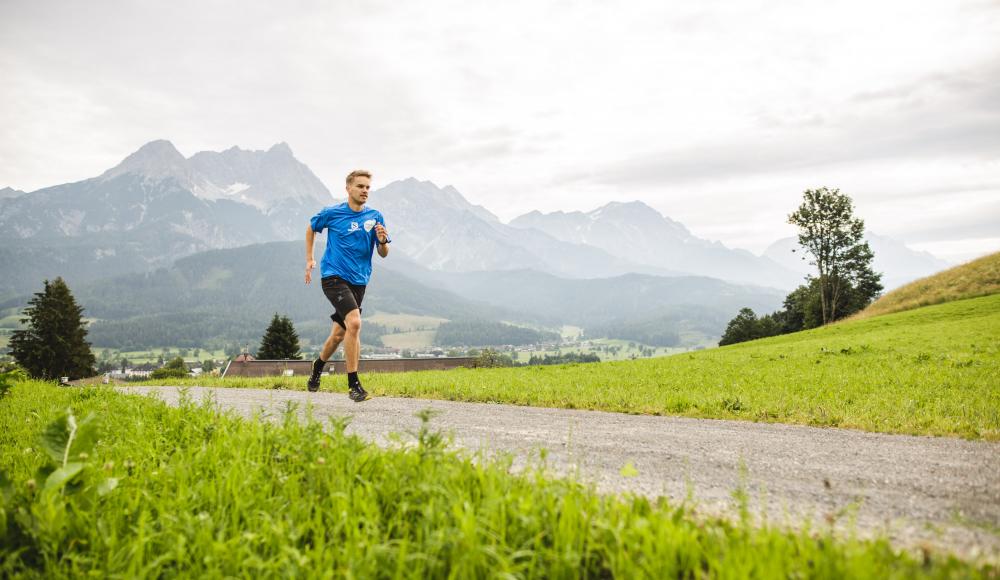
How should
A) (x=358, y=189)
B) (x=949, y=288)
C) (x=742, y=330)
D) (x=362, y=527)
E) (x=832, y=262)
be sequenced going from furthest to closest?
(x=742, y=330), (x=832, y=262), (x=949, y=288), (x=358, y=189), (x=362, y=527)

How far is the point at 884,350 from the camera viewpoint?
66.4 ft

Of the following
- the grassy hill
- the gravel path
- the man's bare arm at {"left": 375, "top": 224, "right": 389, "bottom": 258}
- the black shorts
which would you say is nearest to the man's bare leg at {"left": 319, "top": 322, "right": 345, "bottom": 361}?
the black shorts

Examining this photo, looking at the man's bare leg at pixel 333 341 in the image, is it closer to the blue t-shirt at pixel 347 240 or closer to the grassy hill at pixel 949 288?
the blue t-shirt at pixel 347 240

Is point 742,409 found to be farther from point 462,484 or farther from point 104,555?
point 104,555

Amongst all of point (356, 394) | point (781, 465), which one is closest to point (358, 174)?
point (356, 394)

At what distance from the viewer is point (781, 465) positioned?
171 inches

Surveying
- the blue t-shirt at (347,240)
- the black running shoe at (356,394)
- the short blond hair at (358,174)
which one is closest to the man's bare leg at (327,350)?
the black running shoe at (356,394)

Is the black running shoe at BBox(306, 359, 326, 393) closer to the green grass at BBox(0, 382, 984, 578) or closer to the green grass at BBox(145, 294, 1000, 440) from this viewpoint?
the green grass at BBox(145, 294, 1000, 440)

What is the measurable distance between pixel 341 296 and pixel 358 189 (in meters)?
1.88

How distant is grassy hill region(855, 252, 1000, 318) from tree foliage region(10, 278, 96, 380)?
77861 mm

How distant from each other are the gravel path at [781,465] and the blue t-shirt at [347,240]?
2.66 m

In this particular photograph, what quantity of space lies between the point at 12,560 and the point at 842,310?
7859cm

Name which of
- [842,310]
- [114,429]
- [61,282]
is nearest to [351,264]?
[114,429]

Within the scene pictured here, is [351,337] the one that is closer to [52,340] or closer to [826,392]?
[826,392]
